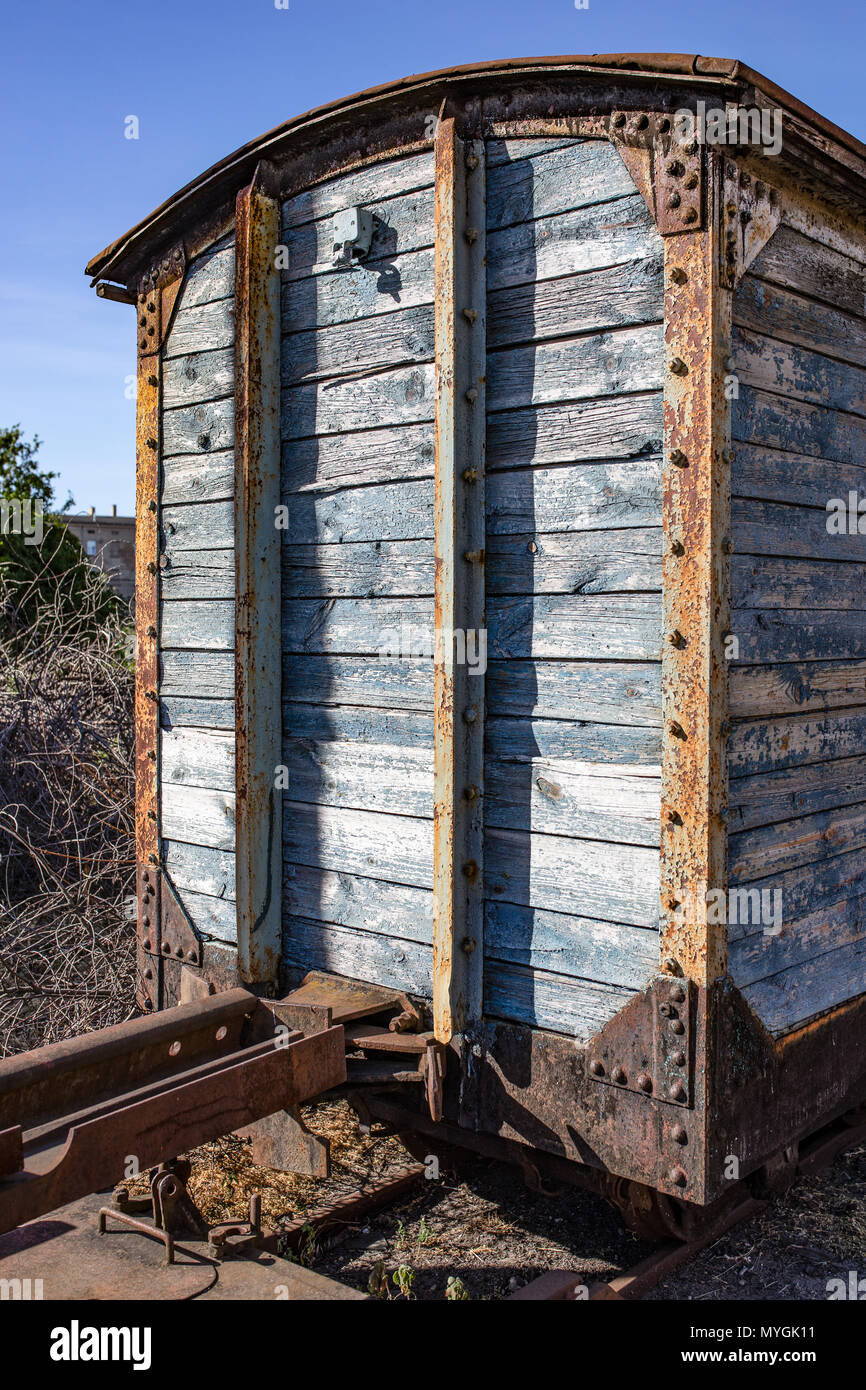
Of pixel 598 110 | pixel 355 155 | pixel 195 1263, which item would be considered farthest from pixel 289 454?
pixel 195 1263

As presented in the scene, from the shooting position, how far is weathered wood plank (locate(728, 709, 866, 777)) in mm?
3133

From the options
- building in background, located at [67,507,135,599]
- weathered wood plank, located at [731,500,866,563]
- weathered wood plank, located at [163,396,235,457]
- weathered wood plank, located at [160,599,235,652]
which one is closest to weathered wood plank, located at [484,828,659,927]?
weathered wood plank, located at [731,500,866,563]

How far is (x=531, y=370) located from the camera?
11.0 ft

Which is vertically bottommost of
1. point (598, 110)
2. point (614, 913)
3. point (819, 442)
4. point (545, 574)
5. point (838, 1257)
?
point (838, 1257)

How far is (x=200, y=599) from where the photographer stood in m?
4.33

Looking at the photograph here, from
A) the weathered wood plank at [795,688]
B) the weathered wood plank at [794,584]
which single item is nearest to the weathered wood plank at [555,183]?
the weathered wood plank at [794,584]

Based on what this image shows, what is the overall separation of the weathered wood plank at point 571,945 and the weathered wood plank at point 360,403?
169cm

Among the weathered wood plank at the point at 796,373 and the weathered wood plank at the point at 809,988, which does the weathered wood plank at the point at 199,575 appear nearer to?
the weathered wood plank at the point at 796,373

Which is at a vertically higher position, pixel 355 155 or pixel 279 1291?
pixel 355 155

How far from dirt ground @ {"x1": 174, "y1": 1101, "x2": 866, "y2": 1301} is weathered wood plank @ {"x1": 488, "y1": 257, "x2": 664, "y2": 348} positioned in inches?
115

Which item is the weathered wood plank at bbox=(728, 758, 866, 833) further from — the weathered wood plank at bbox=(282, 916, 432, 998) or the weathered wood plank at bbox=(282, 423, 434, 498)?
the weathered wood plank at bbox=(282, 423, 434, 498)

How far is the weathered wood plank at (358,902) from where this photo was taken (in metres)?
3.67
